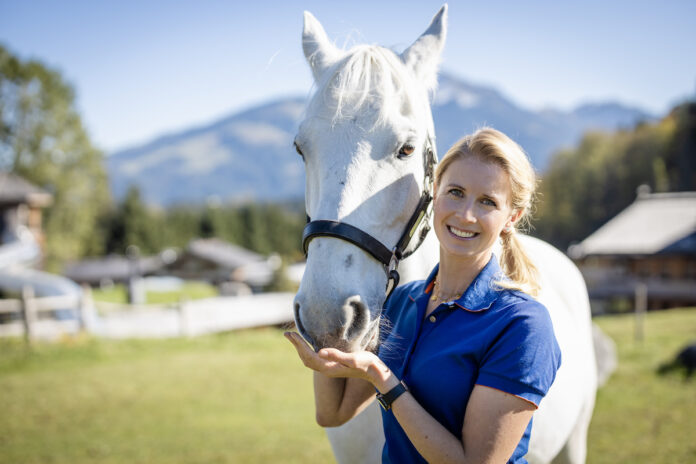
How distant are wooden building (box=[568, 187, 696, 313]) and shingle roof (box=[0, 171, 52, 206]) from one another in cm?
2720

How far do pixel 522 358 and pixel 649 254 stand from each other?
87.7ft

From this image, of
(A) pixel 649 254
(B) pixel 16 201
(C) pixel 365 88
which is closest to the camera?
(C) pixel 365 88

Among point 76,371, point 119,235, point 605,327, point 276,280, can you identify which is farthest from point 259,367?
point 119,235

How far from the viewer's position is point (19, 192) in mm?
23625

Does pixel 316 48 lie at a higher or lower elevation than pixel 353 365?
higher

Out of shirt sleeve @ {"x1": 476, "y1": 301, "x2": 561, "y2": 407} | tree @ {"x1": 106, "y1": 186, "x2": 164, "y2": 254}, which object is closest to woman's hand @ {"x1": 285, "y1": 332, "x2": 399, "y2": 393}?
shirt sleeve @ {"x1": 476, "y1": 301, "x2": 561, "y2": 407}

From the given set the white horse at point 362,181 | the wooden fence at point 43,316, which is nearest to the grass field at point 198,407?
the wooden fence at point 43,316

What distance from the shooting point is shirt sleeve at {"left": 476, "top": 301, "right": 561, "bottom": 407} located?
1237 mm

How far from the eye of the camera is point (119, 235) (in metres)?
41.5

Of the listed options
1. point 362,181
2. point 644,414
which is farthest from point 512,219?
point 644,414

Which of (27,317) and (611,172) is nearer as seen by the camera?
(27,317)

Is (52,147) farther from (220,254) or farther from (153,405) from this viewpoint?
(153,405)

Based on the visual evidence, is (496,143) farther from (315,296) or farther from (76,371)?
(76,371)

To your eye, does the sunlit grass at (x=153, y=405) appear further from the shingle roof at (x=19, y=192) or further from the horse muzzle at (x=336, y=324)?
the shingle roof at (x=19, y=192)
